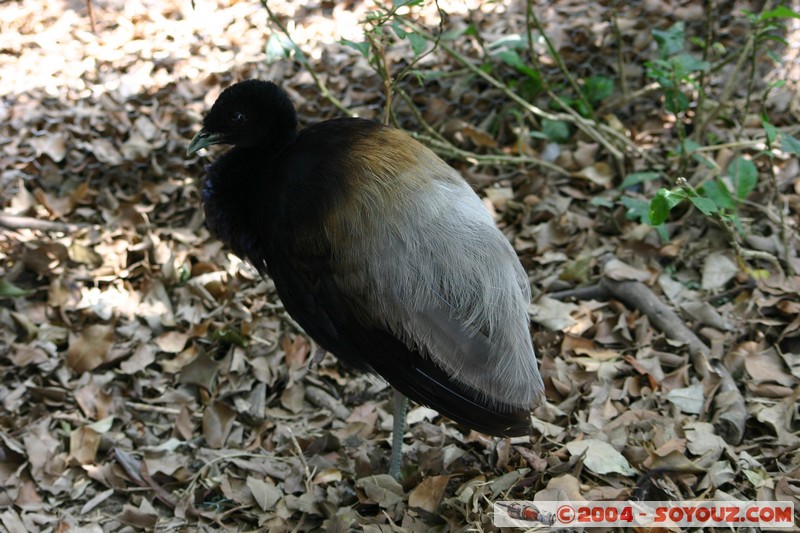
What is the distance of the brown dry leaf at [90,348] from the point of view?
137 inches

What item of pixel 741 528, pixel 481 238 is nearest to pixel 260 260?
pixel 481 238

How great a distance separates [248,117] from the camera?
2.85 meters

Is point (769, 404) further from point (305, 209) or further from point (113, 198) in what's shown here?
point (113, 198)

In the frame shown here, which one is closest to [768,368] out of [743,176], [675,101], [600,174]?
[743,176]

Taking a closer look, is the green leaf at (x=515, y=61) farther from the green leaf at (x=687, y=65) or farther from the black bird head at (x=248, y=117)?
the black bird head at (x=248, y=117)

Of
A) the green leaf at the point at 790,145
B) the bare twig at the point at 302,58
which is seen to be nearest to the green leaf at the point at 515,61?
the bare twig at the point at 302,58

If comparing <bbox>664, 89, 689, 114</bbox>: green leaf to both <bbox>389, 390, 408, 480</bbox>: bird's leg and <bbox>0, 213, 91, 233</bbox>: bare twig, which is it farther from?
<bbox>0, 213, 91, 233</bbox>: bare twig

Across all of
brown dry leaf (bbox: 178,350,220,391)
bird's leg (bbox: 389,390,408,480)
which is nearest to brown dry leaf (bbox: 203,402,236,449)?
brown dry leaf (bbox: 178,350,220,391)

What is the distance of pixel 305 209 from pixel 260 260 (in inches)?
14.9

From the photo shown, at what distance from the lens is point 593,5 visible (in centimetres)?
482

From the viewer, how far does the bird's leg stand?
2.87 m

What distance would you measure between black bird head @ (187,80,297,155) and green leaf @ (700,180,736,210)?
1994mm

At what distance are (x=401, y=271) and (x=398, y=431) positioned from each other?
0.73m

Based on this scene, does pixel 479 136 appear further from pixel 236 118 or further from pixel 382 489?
pixel 382 489
